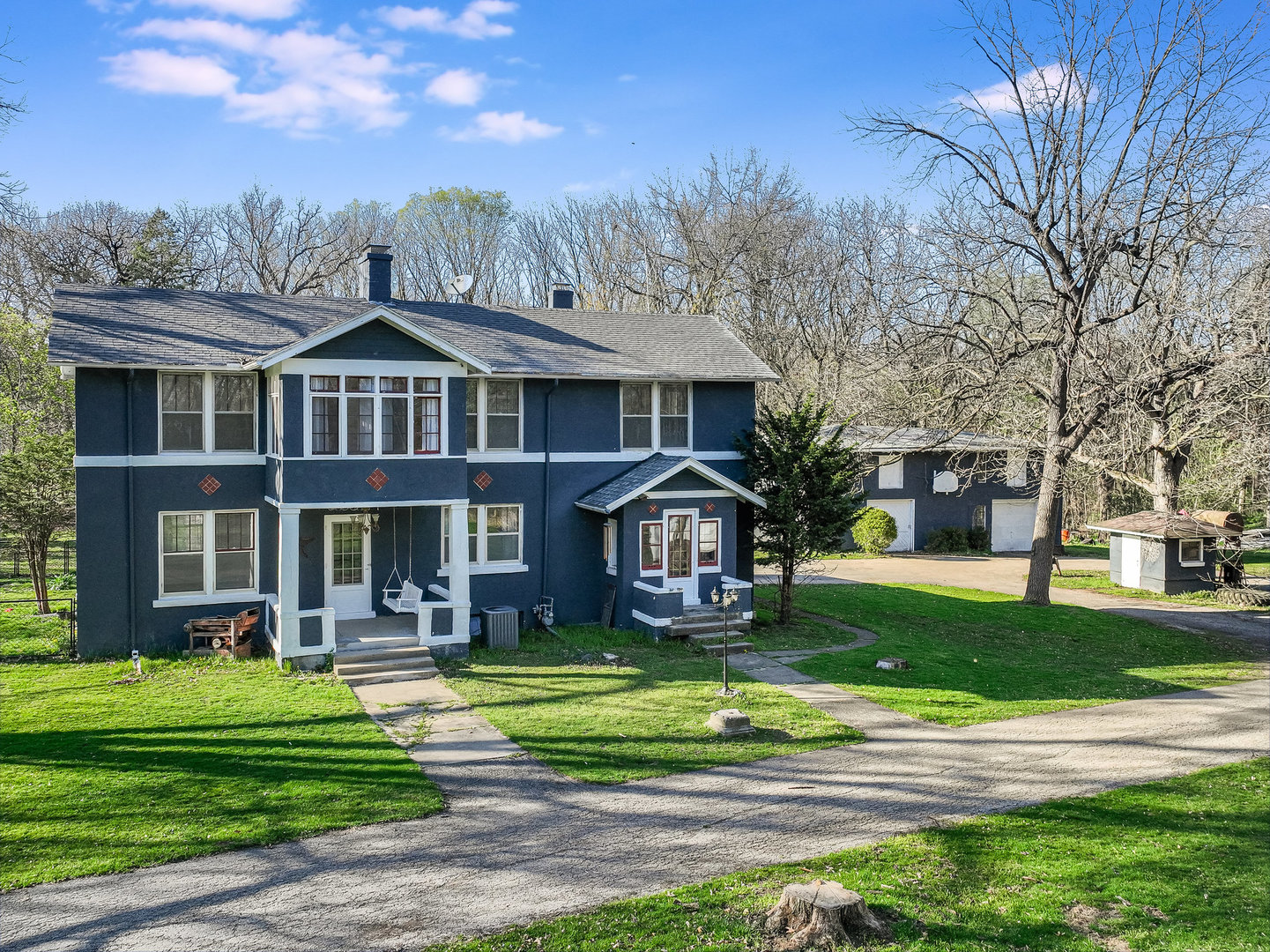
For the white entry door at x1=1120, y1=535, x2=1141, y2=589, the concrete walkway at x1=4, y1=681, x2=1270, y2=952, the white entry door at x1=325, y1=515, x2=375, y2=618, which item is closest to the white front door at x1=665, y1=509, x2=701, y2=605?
the concrete walkway at x1=4, y1=681, x2=1270, y2=952

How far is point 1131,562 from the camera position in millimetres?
29125

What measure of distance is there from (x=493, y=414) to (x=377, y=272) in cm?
441

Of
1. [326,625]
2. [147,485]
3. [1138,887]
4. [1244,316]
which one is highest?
[1244,316]

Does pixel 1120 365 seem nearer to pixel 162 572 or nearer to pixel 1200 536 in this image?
pixel 1200 536

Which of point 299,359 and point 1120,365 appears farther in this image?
point 1120,365

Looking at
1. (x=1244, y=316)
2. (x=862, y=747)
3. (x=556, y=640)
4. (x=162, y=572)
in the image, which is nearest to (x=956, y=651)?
(x=862, y=747)

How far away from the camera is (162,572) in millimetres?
17078

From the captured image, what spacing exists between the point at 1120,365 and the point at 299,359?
66.8ft

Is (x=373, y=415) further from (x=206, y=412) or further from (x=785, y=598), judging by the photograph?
(x=785, y=598)

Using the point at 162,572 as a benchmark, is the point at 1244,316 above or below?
above

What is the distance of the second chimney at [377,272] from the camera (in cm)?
2036

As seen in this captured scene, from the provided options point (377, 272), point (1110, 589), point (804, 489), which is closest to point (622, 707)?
point (804, 489)

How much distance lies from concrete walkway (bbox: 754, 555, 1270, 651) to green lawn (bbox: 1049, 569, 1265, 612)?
56 cm

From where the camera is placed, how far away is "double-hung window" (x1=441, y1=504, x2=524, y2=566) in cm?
1958
